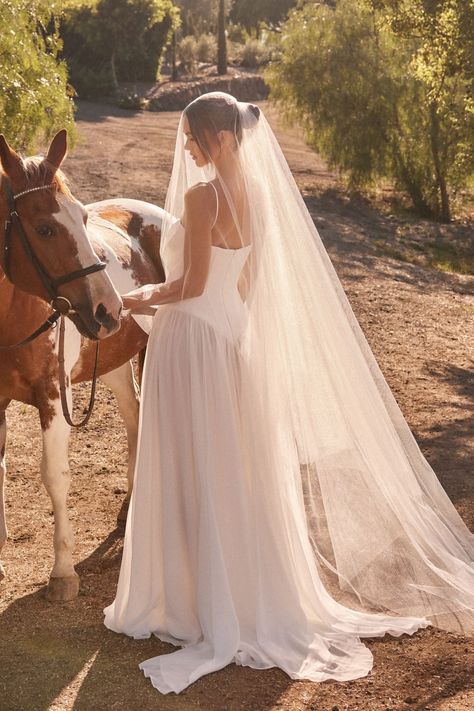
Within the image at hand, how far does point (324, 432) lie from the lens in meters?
4.71

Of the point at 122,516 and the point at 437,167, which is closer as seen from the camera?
the point at 122,516

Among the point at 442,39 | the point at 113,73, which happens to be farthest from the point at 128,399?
the point at 113,73

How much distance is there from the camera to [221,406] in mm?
4367

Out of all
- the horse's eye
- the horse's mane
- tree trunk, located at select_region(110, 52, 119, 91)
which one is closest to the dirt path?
the horse's eye

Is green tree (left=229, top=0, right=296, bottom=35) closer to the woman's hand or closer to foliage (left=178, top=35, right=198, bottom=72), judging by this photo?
foliage (left=178, top=35, right=198, bottom=72)

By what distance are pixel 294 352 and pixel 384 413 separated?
58 centimetres

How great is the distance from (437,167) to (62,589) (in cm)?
1619

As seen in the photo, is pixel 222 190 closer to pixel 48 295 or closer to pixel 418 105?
pixel 48 295

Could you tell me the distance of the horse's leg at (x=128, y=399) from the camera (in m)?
6.32

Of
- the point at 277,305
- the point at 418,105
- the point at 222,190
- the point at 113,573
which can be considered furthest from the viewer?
the point at 418,105

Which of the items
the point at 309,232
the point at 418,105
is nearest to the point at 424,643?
the point at 309,232

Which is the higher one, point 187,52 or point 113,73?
point 187,52

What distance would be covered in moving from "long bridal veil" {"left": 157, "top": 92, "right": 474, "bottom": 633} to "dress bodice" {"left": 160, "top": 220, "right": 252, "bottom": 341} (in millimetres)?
91

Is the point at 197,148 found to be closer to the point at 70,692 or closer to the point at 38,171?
the point at 38,171
